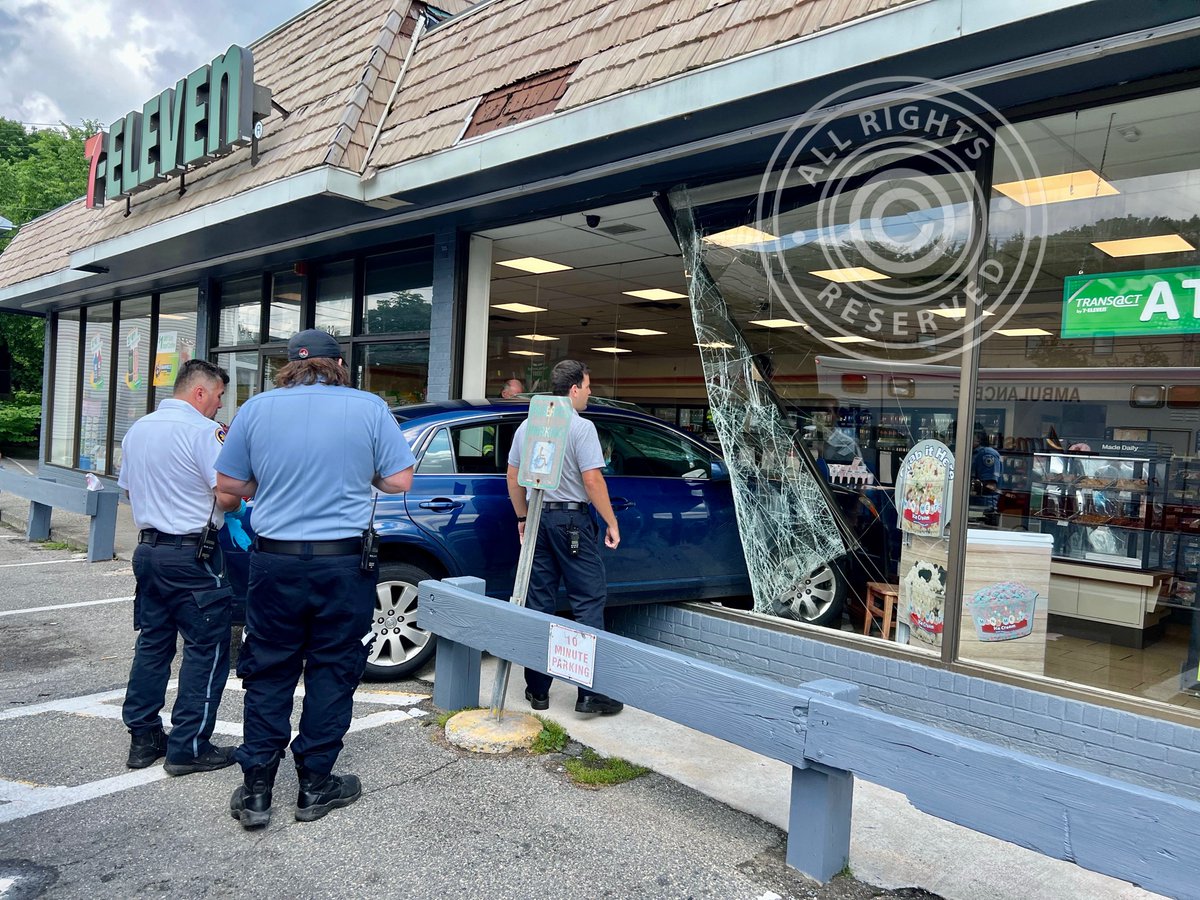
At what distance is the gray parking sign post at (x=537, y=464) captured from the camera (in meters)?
4.05

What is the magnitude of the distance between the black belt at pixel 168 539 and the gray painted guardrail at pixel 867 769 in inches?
50.8

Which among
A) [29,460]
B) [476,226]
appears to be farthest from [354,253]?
[29,460]

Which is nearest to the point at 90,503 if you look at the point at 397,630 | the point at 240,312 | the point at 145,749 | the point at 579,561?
the point at 240,312

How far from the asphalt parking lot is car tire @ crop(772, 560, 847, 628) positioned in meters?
2.02

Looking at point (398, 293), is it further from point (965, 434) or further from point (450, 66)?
point (965, 434)

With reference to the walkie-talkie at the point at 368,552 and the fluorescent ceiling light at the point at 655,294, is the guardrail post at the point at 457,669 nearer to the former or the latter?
the walkie-talkie at the point at 368,552

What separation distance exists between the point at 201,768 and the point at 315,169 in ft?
15.3

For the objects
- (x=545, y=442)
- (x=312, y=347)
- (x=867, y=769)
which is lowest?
(x=867, y=769)

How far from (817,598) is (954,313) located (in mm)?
1994

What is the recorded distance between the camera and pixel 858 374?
241 inches

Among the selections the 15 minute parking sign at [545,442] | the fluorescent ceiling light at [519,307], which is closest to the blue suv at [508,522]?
the 15 minute parking sign at [545,442]

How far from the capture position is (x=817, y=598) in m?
5.68

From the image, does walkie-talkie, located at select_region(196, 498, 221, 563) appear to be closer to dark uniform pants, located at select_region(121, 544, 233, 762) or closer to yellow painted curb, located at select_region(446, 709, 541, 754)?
dark uniform pants, located at select_region(121, 544, 233, 762)

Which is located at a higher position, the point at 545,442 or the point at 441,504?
the point at 545,442
